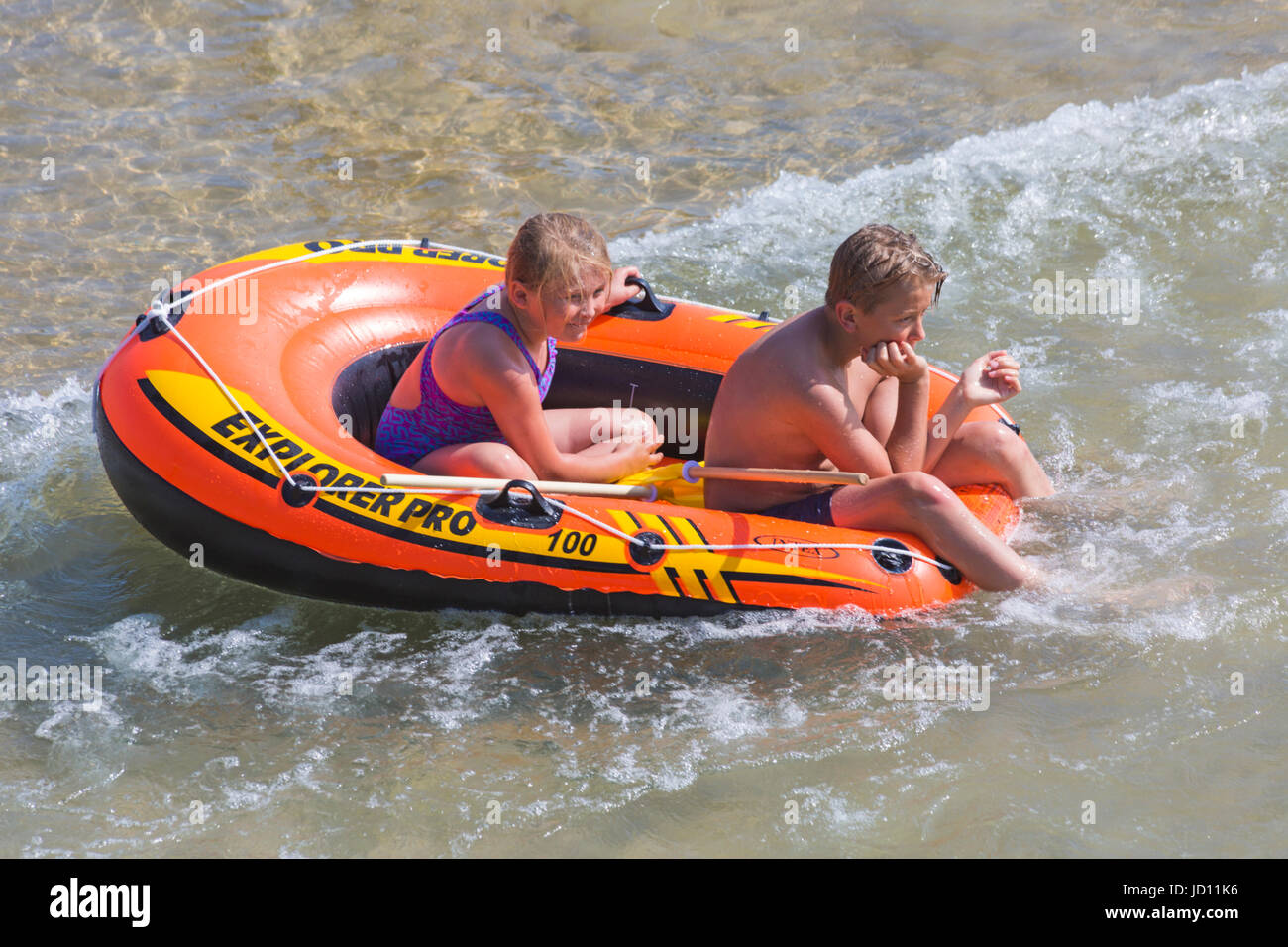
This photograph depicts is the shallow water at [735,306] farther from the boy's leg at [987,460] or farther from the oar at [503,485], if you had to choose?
the oar at [503,485]

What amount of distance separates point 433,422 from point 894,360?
4.85 feet

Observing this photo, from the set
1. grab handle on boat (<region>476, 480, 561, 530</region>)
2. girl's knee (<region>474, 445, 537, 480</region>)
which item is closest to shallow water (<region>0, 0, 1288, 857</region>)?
grab handle on boat (<region>476, 480, 561, 530</region>)

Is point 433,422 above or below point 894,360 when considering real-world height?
below

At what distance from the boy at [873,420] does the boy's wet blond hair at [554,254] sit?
0.55 m

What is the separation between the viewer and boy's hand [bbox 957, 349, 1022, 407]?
13.1ft

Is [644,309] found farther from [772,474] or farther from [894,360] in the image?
[894,360]

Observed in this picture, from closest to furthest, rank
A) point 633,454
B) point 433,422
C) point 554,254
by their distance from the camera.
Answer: point 554,254 → point 433,422 → point 633,454

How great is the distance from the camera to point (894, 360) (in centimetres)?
363

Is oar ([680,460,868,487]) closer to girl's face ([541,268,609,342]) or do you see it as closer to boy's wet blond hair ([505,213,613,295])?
girl's face ([541,268,609,342])

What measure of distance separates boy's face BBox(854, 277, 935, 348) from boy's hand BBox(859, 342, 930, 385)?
0.06 feet

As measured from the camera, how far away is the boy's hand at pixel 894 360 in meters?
3.62
